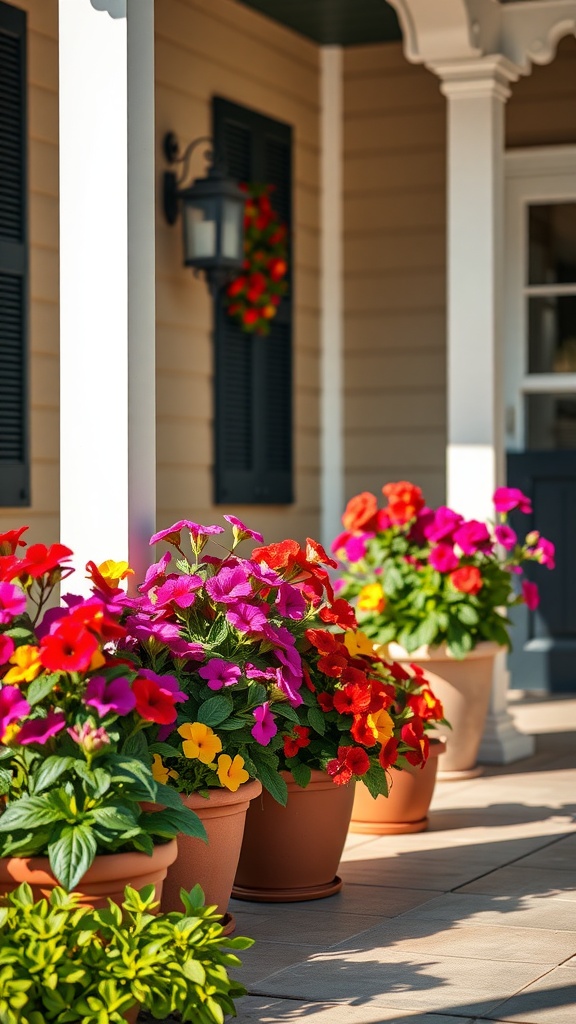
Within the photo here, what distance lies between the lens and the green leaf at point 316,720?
3.68 meters

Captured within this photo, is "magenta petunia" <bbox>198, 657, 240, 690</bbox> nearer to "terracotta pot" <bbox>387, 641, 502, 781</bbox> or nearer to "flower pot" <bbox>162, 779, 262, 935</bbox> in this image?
"flower pot" <bbox>162, 779, 262, 935</bbox>

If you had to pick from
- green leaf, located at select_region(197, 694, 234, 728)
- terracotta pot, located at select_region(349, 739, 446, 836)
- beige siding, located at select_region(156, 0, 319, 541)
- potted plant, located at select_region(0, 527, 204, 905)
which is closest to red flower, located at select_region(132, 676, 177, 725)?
potted plant, located at select_region(0, 527, 204, 905)

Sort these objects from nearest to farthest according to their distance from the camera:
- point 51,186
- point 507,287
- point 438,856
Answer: point 438,856, point 51,186, point 507,287

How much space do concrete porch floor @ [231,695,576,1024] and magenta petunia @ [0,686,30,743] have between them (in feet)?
2.22

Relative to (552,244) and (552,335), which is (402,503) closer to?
(552,335)

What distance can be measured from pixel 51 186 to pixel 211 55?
1379 millimetres

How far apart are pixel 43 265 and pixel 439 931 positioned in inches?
115

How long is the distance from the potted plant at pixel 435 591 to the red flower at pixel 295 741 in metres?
1.53

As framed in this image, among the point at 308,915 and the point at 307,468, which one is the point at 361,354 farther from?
the point at 308,915

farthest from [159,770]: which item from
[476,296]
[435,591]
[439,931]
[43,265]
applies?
[476,296]

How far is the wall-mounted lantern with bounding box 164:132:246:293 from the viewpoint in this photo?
20.0ft

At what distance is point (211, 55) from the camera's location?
6598 millimetres

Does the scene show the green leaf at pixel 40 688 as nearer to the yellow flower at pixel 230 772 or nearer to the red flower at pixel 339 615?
the yellow flower at pixel 230 772

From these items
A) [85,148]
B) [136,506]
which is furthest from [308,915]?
[85,148]
